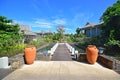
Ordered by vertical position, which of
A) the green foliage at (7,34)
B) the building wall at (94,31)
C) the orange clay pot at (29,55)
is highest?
the building wall at (94,31)

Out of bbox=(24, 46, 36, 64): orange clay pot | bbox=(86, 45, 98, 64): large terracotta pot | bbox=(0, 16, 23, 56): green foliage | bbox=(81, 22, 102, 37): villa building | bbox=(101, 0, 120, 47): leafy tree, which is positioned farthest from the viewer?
bbox=(81, 22, 102, 37): villa building

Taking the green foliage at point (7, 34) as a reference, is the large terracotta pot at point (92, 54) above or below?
below

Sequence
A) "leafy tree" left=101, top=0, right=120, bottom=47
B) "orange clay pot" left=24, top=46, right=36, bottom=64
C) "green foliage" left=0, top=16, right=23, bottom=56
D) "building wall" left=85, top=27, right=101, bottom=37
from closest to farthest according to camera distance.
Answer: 1. "orange clay pot" left=24, top=46, right=36, bottom=64
2. "green foliage" left=0, top=16, right=23, bottom=56
3. "leafy tree" left=101, top=0, right=120, bottom=47
4. "building wall" left=85, top=27, right=101, bottom=37

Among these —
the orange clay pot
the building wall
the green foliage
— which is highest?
the building wall

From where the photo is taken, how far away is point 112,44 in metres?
18.0

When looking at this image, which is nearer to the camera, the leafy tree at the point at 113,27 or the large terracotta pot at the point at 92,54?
the large terracotta pot at the point at 92,54

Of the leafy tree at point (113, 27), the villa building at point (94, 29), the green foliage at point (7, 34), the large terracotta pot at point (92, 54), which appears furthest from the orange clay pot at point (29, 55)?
the villa building at point (94, 29)

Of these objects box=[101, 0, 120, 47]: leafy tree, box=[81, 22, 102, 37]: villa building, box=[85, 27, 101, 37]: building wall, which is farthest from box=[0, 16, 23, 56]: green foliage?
box=[85, 27, 101, 37]: building wall

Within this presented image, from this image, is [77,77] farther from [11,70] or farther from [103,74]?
[11,70]

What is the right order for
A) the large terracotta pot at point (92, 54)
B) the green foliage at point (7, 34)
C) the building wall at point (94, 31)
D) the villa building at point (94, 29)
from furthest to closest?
the building wall at point (94, 31) → the villa building at point (94, 29) → the green foliage at point (7, 34) → the large terracotta pot at point (92, 54)

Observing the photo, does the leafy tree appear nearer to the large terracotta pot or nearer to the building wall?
the large terracotta pot

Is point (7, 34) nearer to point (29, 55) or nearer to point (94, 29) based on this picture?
point (29, 55)

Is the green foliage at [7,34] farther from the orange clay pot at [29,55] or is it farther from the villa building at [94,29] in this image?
the villa building at [94,29]

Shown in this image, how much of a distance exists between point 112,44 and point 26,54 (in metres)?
10.0
